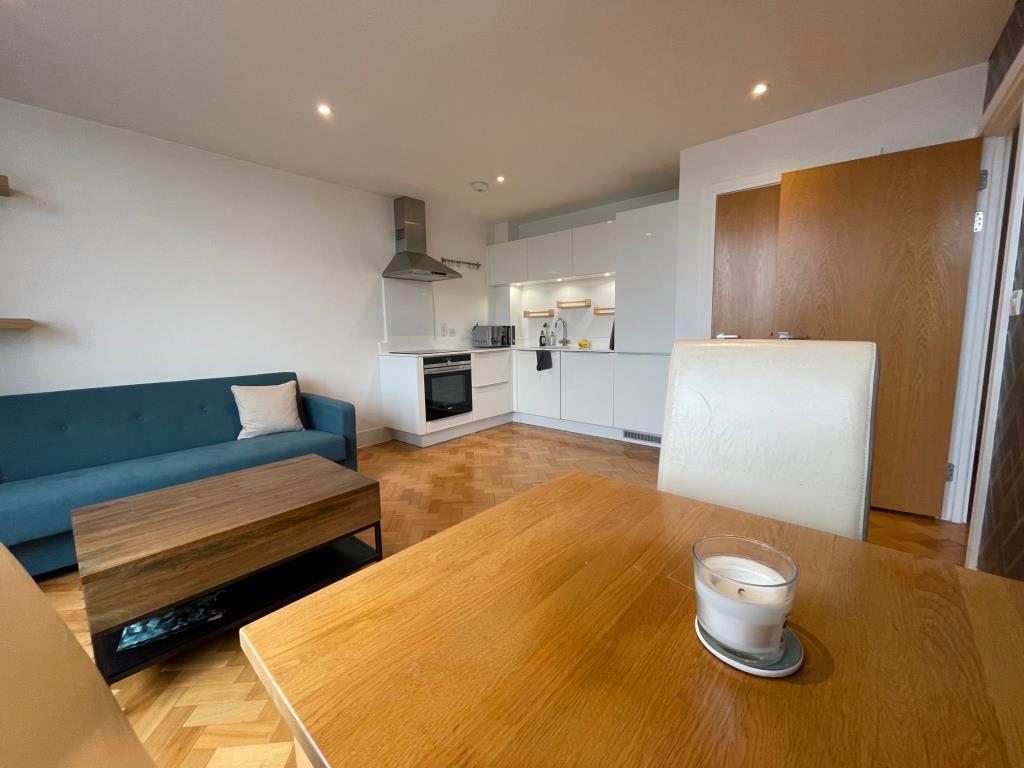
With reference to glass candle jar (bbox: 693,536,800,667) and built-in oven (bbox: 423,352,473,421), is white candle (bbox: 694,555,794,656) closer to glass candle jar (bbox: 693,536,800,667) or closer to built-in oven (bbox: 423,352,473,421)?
glass candle jar (bbox: 693,536,800,667)

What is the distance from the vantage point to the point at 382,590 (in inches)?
22.7

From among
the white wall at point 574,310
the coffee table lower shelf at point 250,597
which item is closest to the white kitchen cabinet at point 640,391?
the white wall at point 574,310

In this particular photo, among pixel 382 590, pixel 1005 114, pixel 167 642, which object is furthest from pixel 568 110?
pixel 167 642

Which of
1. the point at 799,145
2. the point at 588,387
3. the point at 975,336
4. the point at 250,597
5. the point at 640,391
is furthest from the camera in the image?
the point at 588,387

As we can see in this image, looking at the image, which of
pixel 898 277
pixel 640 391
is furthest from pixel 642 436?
pixel 898 277

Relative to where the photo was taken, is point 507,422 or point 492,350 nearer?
point 492,350

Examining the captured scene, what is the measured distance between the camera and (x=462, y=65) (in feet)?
6.52

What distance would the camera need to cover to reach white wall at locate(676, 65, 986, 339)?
2.15 m

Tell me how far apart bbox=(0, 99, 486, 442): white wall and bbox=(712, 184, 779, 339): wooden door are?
3.01 m

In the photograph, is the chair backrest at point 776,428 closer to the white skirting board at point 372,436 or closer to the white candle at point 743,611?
the white candle at point 743,611

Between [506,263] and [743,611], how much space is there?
4.60m

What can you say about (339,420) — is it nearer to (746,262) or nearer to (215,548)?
(215,548)

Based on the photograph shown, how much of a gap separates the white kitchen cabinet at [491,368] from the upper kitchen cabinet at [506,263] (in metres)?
0.89

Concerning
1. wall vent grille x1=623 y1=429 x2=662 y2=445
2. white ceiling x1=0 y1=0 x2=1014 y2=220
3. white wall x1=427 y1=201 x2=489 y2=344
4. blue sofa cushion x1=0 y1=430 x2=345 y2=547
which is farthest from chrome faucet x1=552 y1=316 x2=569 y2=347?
blue sofa cushion x1=0 y1=430 x2=345 y2=547
